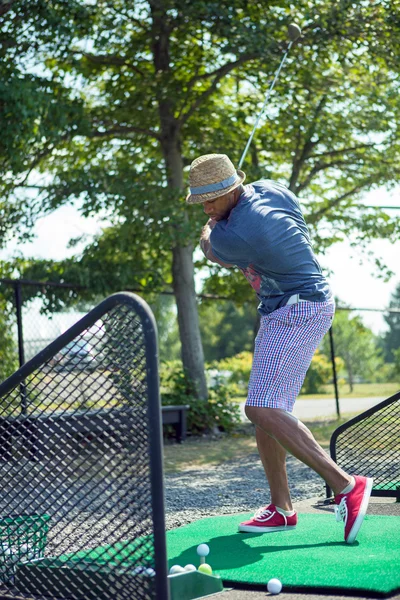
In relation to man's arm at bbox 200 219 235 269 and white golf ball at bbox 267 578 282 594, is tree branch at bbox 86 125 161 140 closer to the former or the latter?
man's arm at bbox 200 219 235 269

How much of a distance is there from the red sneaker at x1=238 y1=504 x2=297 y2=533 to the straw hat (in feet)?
5.47

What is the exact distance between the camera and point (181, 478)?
7.25 m

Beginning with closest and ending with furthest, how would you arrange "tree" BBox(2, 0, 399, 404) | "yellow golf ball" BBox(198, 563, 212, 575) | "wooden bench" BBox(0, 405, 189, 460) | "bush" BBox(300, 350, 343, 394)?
"wooden bench" BBox(0, 405, 189, 460), "yellow golf ball" BBox(198, 563, 212, 575), "tree" BBox(2, 0, 399, 404), "bush" BBox(300, 350, 343, 394)

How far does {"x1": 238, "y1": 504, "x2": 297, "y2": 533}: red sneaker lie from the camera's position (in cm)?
412

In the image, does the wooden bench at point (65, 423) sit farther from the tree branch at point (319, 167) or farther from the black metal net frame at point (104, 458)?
the tree branch at point (319, 167)

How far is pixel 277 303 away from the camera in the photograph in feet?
13.1

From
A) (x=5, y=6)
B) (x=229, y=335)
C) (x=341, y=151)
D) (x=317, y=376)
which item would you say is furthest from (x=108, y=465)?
(x=229, y=335)

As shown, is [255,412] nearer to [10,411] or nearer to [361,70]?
[10,411]

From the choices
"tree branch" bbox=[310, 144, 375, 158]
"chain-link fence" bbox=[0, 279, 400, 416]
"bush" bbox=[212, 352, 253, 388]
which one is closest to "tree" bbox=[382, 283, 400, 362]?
"chain-link fence" bbox=[0, 279, 400, 416]

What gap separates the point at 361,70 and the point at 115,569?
10.8 metres

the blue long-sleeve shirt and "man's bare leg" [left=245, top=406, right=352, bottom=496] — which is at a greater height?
the blue long-sleeve shirt

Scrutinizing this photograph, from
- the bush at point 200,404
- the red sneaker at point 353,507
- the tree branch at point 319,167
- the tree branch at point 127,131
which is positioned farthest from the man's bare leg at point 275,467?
the tree branch at point 319,167

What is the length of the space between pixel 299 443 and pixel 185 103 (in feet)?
28.5

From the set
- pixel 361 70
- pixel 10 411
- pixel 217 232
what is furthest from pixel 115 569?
pixel 361 70
